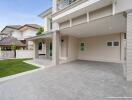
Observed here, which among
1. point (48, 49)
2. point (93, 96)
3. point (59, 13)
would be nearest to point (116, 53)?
point (59, 13)

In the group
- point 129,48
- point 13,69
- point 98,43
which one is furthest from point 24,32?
point 129,48

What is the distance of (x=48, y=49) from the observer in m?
19.2

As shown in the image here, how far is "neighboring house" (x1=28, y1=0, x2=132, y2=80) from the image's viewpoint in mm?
6591

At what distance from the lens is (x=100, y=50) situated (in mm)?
14000

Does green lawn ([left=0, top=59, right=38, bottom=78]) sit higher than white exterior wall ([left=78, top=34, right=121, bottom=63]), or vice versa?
white exterior wall ([left=78, top=34, right=121, bottom=63])

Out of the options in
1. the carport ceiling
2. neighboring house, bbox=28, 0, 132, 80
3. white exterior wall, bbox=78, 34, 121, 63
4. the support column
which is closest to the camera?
the support column

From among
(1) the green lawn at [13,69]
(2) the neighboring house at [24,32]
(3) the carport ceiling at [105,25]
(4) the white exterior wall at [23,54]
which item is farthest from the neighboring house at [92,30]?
(2) the neighboring house at [24,32]

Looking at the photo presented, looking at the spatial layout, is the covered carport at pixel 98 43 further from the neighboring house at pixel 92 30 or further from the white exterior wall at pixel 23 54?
the white exterior wall at pixel 23 54

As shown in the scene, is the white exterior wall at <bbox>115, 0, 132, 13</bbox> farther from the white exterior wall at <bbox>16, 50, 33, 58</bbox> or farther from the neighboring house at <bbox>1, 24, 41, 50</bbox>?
the neighboring house at <bbox>1, 24, 41, 50</bbox>

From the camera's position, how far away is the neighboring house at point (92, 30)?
21.6 ft

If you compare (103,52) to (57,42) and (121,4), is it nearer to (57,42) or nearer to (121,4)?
(57,42)

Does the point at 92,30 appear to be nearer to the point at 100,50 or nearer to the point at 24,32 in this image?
the point at 100,50

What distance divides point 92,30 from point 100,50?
3.71m

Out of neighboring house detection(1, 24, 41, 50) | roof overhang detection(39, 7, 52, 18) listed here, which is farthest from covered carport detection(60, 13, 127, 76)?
neighboring house detection(1, 24, 41, 50)
